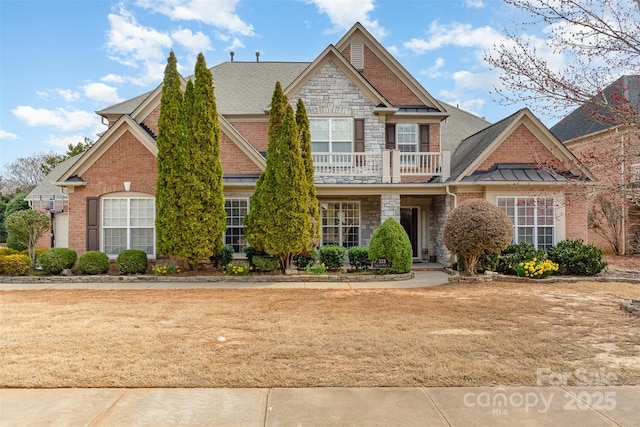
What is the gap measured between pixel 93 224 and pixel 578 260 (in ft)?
51.0

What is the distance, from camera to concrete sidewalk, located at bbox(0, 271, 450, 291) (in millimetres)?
11883

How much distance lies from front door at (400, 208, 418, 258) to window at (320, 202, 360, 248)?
2.36 m

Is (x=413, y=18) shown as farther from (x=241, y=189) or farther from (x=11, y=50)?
(x=11, y=50)

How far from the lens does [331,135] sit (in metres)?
17.0

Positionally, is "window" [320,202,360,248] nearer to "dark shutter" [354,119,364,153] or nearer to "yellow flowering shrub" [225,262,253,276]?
"dark shutter" [354,119,364,153]

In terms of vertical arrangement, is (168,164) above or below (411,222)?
above

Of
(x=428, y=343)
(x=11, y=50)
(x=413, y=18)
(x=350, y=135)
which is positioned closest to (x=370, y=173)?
(x=350, y=135)

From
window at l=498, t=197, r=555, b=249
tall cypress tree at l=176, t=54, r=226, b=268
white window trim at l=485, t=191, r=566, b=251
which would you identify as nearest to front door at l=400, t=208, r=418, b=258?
white window trim at l=485, t=191, r=566, b=251

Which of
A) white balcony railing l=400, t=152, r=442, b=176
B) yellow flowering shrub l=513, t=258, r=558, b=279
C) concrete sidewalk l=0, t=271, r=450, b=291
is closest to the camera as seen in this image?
concrete sidewalk l=0, t=271, r=450, b=291

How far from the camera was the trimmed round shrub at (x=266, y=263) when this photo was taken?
44.5ft

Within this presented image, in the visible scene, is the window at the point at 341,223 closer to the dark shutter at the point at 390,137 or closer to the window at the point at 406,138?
the dark shutter at the point at 390,137

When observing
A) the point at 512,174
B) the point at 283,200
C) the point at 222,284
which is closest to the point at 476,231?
the point at 512,174

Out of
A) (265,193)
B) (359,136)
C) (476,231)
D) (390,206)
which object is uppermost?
(359,136)

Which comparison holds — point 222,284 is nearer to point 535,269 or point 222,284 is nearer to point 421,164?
point 535,269
